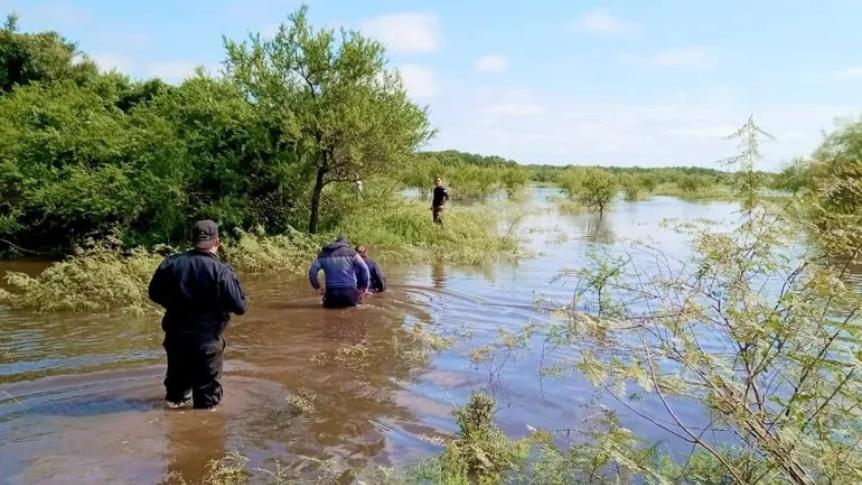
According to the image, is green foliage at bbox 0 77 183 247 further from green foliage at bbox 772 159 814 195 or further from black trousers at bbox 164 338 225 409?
green foliage at bbox 772 159 814 195

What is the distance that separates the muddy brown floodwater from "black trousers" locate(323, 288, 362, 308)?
0.24 metres

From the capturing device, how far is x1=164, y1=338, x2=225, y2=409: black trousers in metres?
6.45

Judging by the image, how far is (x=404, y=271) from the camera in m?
16.2

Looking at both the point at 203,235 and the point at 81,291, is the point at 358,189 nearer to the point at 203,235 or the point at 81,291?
the point at 81,291

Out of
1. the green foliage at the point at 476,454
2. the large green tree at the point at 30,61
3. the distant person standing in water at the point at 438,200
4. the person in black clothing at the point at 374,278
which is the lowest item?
the green foliage at the point at 476,454

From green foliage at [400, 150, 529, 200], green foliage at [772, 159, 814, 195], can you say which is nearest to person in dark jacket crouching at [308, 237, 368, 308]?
green foliage at [772, 159, 814, 195]

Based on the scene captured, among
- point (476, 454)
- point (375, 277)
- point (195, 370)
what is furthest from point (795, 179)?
point (375, 277)

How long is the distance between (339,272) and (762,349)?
7.76 metres

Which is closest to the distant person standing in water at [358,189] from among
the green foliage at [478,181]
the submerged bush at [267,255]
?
the submerged bush at [267,255]

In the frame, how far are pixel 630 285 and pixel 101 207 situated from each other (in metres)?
15.5

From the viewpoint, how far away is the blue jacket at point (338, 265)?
11.0m

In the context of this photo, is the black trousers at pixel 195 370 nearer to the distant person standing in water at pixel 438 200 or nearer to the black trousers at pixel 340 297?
the black trousers at pixel 340 297

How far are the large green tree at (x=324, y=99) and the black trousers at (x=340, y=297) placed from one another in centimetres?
760

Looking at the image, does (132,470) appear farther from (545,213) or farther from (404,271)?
(545,213)
